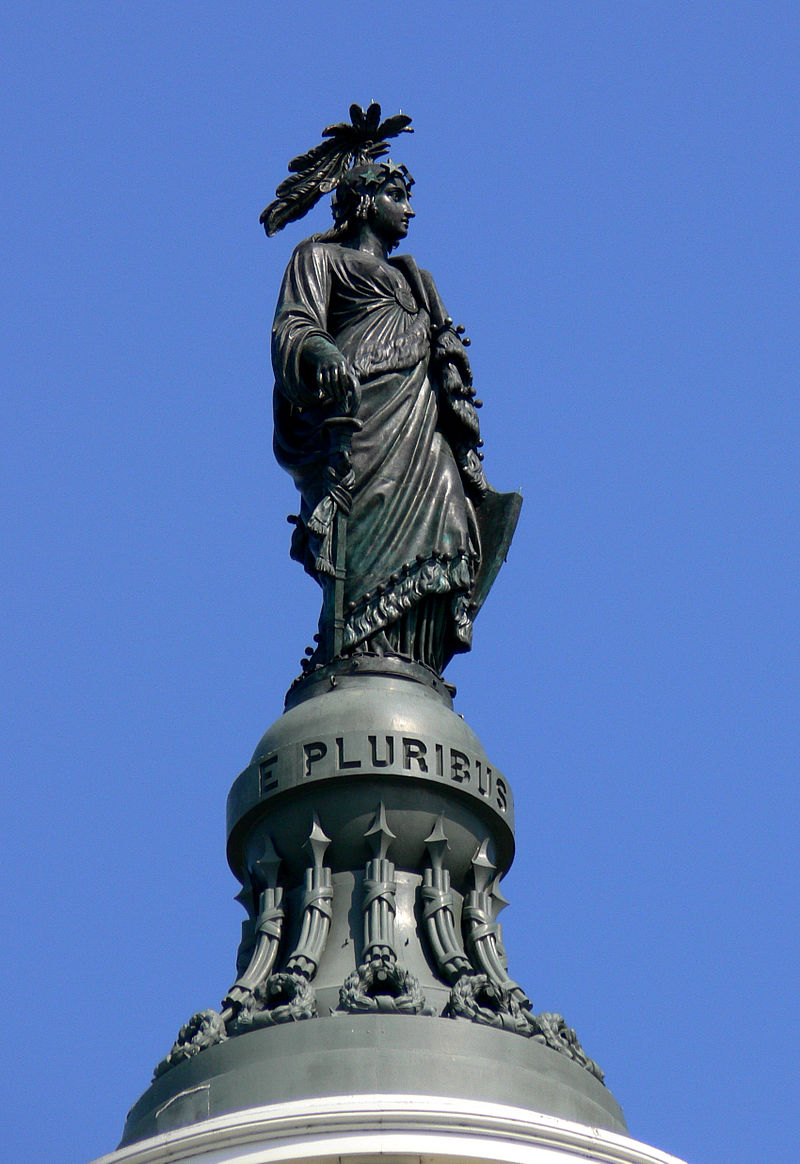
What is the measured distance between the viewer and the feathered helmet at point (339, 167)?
67.9 ft

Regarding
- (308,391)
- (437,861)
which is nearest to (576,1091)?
(437,861)

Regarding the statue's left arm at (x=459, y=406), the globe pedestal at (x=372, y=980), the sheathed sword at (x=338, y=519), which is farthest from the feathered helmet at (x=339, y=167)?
the globe pedestal at (x=372, y=980)

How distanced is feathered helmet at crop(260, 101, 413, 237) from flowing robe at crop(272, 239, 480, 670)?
99 centimetres

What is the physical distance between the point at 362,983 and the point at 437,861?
1.41 meters

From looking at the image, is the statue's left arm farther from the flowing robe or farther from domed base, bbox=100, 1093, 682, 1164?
domed base, bbox=100, 1093, 682, 1164

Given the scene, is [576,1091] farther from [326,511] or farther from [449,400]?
[449,400]

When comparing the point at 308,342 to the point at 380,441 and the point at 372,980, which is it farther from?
the point at 372,980

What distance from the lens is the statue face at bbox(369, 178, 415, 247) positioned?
20.5 meters

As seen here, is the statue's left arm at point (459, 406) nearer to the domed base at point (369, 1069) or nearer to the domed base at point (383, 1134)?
the domed base at point (369, 1069)

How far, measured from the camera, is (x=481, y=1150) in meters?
14.4

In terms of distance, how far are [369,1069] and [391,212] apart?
8.35m

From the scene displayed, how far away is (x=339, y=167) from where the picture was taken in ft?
68.8

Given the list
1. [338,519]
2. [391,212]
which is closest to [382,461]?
[338,519]

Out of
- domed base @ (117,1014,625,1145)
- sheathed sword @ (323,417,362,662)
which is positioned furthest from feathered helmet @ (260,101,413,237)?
domed base @ (117,1014,625,1145)
